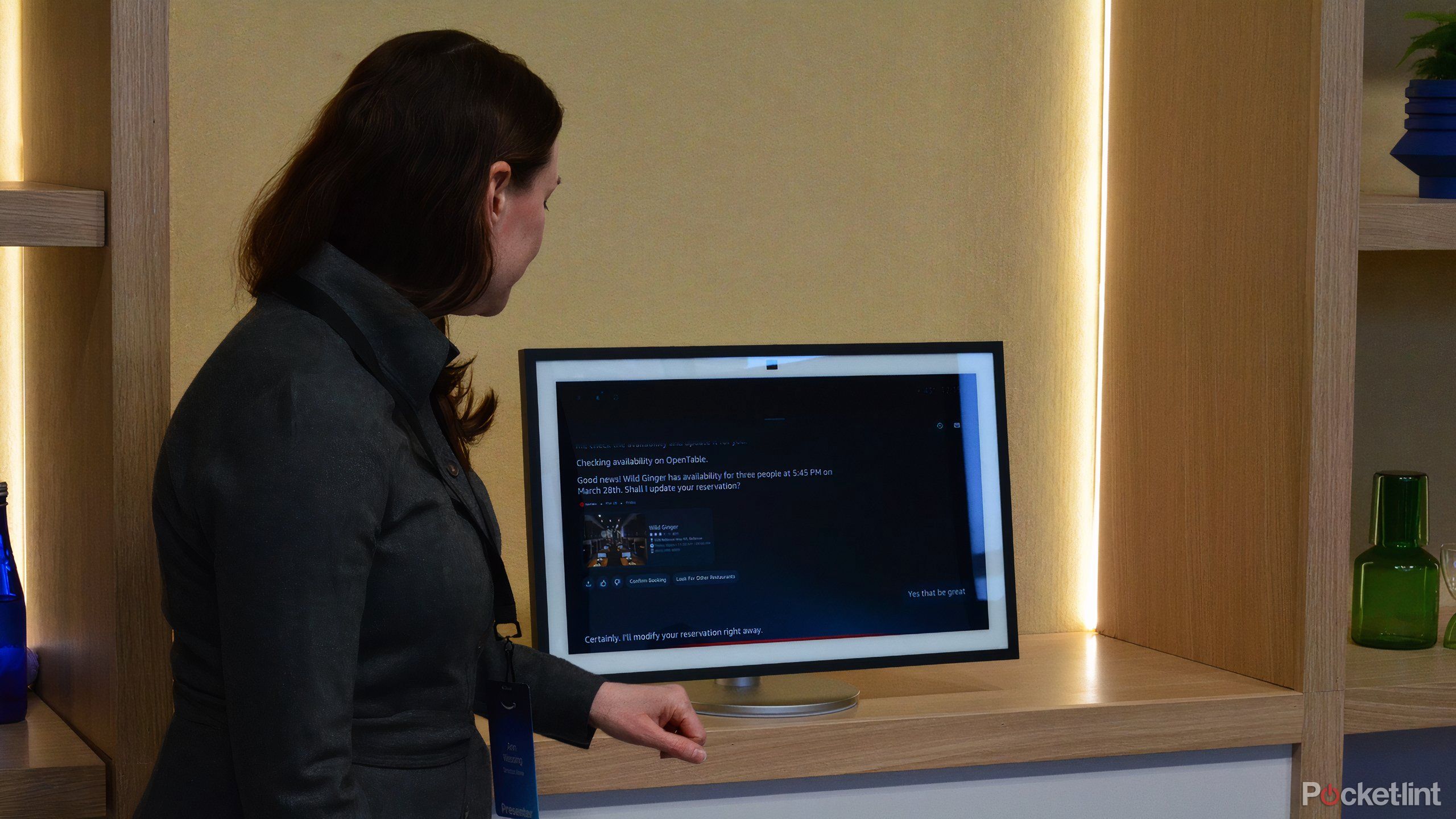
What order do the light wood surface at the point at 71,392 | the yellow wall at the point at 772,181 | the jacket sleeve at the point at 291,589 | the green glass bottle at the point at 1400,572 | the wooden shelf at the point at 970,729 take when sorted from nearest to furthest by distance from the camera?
the jacket sleeve at the point at 291,589
the light wood surface at the point at 71,392
the wooden shelf at the point at 970,729
the yellow wall at the point at 772,181
the green glass bottle at the point at 1400,572

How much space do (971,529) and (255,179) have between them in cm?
92

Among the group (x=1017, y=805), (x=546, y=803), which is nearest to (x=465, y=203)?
(x=546, y=803)

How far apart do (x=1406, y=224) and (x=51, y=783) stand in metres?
1.50

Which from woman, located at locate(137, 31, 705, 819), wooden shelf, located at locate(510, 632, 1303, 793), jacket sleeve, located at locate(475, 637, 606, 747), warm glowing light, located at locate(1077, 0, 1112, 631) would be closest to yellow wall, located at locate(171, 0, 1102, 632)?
warm glowing light, located at locate(1077, 0, 1112, 631)

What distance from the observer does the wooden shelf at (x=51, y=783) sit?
3.68ft

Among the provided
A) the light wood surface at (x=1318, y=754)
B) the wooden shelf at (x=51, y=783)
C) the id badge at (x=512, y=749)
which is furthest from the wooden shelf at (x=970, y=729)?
the wooden shelf at (x=51, y=783)

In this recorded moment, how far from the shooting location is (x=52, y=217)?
1.12m

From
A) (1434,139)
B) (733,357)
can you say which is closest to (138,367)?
(733,357)

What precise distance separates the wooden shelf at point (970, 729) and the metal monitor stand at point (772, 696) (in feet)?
0.06

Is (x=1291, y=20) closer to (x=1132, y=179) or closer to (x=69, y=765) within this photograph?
(x=1132, y=179)

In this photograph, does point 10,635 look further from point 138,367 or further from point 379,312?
point 379,312

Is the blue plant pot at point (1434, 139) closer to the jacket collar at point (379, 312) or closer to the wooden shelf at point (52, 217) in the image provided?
the jacket collar at point (379, 312)

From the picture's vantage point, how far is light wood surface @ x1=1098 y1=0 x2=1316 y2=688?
1.43 metres

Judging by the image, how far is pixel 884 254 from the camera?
68.9 inches
